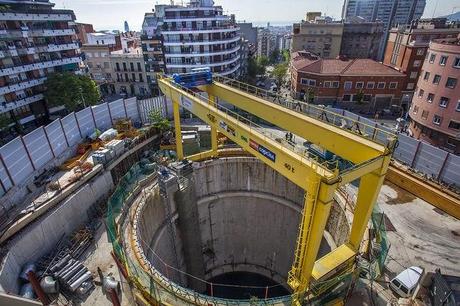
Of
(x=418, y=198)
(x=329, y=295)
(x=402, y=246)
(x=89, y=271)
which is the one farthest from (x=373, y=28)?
(x=89, y=271)

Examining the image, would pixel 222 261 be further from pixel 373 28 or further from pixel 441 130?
pixel 373 28

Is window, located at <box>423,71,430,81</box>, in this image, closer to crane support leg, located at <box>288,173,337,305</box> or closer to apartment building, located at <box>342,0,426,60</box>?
crane support leg, located at <box>288,173,337,305</box>

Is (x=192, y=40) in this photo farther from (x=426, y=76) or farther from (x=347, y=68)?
(x=426, y=76)

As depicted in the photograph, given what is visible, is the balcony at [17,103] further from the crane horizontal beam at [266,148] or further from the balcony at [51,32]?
the crane horizontal beam at [266,148]

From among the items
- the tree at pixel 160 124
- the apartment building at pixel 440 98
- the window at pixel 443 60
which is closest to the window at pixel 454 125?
the apartment building at pixel 440 98

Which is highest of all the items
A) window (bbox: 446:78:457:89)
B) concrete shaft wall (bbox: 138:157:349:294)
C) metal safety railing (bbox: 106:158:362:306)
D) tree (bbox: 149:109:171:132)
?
window (bbox: 446:78:457:89)

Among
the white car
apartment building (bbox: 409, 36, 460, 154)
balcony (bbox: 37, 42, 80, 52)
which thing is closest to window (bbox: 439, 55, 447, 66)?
apartment building (bbox: 409, 36, 460, 154)
